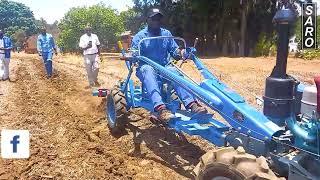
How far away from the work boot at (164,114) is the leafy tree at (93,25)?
4277cm

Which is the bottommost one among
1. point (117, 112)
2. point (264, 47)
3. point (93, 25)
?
point (117, 112)

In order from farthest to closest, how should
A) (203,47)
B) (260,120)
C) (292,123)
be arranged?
(203,47) < (260,120) < (292,123)

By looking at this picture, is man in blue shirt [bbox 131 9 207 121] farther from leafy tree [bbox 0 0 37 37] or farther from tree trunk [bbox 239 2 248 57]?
leafy tree [bbox 0 0 37 37]

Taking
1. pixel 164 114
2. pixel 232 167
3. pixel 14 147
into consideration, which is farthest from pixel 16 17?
pixel 232 167

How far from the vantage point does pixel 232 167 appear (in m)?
3.77

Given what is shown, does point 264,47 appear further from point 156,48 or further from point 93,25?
point 156,48

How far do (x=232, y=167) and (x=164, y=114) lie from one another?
194 centimetres

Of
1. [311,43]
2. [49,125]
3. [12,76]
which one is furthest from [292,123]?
[311,43]

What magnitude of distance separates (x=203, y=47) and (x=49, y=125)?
2507 centimetres

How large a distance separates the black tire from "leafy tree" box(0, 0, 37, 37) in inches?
2677

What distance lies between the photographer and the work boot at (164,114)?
5535mm

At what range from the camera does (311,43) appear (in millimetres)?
22250

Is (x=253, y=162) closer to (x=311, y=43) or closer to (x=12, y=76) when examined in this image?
(x=12, y=76)

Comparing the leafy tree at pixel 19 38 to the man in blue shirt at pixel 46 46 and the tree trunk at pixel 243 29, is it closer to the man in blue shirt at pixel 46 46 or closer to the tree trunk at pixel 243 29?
the tree trunk at pixel 243 29
